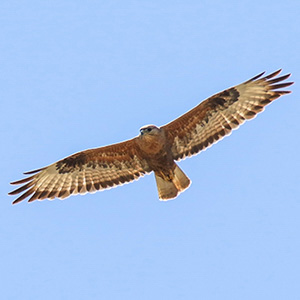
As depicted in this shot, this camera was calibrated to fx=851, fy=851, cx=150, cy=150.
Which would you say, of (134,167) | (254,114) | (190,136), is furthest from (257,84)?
(134,167)

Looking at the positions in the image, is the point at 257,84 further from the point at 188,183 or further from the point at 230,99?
the point at 188,183

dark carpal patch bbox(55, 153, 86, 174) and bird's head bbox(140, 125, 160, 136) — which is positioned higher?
dark carpal patch bbox(55, 153, 86, 174)

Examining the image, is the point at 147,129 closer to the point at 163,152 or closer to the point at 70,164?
the point at 163,152

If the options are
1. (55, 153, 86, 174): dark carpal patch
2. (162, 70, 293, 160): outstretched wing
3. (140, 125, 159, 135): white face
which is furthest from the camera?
(55, 153, 86, 174): dark carpal patch

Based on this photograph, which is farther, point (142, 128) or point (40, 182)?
point (40, 182)

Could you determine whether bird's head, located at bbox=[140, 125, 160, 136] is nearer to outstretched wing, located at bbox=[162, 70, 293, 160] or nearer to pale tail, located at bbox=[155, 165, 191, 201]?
outstretched wing, located at bbox=[162, 70, 293, 160]

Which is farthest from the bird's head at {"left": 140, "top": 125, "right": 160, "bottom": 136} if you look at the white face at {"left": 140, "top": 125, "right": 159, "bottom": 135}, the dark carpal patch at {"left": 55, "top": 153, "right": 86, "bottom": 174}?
the dark carpal patch at {"left": 55, "top": 153, "right": 86, "bottom": 174}

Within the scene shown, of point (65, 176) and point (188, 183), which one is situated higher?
point (65, 176)
